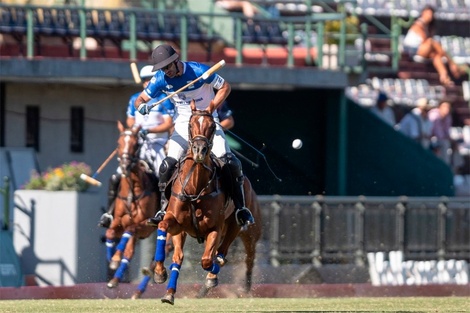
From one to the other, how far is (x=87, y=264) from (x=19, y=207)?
3.97 ft

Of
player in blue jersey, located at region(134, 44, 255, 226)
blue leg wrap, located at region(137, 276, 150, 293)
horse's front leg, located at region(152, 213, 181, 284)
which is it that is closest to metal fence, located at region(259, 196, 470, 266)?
blue leg wrap, located at region(137, 276, 150, 293)

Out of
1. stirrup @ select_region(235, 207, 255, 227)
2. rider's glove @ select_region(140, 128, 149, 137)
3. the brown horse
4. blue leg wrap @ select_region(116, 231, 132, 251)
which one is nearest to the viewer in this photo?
stirrup @ select_region(235, 207, 255, 227)

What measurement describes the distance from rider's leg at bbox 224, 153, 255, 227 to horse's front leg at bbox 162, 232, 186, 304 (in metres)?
0.83

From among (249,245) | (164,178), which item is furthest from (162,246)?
(249,245)

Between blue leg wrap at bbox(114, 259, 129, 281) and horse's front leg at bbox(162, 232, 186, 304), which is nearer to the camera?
horse's front leg at bbox(162, 232, 186, 304)

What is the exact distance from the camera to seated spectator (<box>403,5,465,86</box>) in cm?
2486

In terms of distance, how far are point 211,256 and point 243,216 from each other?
1.05 m

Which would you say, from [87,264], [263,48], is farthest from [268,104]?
[87,264]

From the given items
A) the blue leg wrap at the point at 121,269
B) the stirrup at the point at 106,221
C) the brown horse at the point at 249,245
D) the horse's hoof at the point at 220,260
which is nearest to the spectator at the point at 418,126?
the stirrup at the point at 106,221

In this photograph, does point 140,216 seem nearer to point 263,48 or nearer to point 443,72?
point 263,48

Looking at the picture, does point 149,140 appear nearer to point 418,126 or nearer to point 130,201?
point 130,201

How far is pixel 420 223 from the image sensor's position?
66.0 feet

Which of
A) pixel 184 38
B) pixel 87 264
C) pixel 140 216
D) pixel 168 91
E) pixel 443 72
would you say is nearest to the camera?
pixel 168 91

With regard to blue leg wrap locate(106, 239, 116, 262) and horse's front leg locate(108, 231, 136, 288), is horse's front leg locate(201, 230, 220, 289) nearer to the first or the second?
horse's front leg locate(108, 231, 136, 288)
